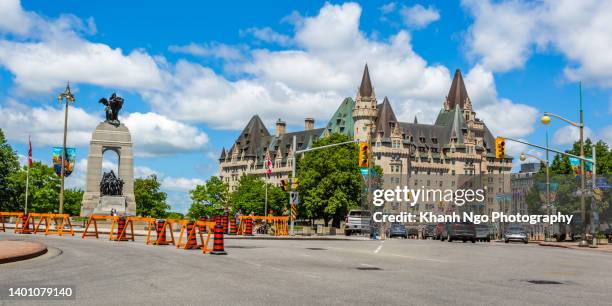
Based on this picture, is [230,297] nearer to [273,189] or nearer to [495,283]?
[495,283]

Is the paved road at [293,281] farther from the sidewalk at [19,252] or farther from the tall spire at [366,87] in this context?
the tall spire at [366,87]

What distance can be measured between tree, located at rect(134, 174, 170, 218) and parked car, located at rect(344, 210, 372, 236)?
214 ft

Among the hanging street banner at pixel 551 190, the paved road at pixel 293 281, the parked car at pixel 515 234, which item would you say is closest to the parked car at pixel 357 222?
the parked car at pixel 515 234

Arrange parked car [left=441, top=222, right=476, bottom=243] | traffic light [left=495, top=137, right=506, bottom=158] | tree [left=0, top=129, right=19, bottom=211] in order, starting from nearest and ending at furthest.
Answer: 1. traffic light [left=495, top=137, right=506, bottom=158]
2. parked car [left=441, top=222, right=476, bottom=243]
3. tree [left=0, top=129, right=19, bottom=211]

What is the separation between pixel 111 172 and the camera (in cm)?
5862

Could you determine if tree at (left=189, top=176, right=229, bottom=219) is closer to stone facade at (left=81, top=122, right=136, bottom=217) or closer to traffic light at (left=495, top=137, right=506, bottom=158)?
stone facade at (left=81, top=122, right=136, bottom=217)

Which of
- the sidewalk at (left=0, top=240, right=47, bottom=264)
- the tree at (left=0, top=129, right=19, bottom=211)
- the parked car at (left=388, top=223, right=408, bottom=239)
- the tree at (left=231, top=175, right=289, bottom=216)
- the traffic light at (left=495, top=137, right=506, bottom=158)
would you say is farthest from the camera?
the tree at (left=231, top=175, right=289, bottom=216)

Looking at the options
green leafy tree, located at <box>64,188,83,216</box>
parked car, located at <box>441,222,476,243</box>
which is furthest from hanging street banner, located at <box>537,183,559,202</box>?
green leafy tree, located at <box>64,188,83,216</box>

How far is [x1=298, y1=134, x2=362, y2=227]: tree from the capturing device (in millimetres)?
94938

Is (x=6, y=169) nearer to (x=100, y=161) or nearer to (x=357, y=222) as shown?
(x=100, y=161)

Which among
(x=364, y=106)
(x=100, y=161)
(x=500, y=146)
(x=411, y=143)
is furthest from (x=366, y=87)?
(x=500, y=146)

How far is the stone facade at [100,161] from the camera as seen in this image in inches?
2303

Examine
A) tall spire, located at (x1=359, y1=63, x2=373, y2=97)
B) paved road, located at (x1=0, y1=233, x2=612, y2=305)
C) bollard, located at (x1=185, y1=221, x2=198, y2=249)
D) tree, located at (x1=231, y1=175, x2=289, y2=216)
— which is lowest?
paved road, located at (x1=0, y1=233, x2=612, y2=305)

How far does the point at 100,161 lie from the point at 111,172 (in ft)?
5.56
